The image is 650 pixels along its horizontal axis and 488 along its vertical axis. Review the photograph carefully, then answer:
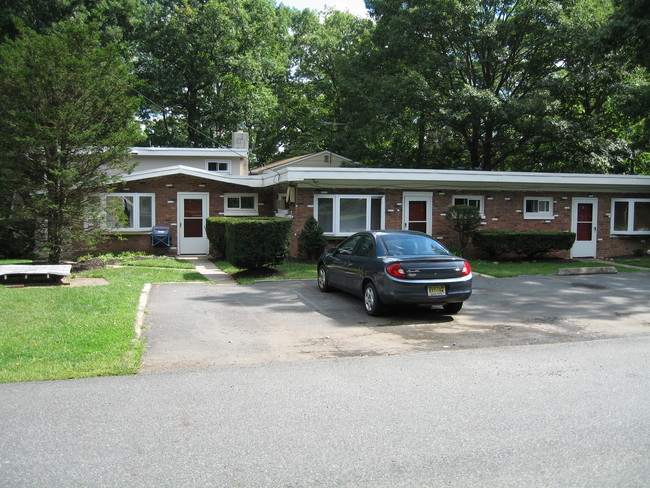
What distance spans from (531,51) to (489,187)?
1120 cm

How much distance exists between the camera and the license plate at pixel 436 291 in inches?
357

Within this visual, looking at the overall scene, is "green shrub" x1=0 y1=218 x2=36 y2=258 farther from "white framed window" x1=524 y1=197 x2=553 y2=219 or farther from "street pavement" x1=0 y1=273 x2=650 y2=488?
"white framed window" x1=524 y1=197 x2=553 y2=219

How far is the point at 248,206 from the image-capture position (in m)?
20.8

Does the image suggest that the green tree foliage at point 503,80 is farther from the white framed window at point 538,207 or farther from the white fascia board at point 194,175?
the white fascia board at point 194,175

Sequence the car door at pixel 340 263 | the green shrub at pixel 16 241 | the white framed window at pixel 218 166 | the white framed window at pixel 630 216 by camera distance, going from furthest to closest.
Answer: the white framed window at pixel 218 166 < the white framed window at pixel 630 216 < the green shrub at pixel 16 241 < the car door at pixel 340 263

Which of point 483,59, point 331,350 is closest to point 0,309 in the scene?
point 331,350

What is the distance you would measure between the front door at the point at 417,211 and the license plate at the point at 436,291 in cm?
986

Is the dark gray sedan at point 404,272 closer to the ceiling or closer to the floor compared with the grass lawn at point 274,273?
closer to the ceiling

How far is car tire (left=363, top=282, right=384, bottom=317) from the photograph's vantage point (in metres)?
9.41

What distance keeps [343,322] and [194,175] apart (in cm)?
1182

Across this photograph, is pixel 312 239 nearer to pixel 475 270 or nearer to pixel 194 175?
pixel 475 270

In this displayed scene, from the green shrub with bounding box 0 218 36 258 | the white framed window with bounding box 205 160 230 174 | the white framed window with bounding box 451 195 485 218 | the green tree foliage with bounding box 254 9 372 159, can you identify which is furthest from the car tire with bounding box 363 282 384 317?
the green tree foliage with bounding box 254 9 372 159

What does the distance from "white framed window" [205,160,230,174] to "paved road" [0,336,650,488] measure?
19.7 m

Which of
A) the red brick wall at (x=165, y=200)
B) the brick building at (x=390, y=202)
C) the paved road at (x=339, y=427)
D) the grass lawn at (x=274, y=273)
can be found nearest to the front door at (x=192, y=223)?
the brick building at (x=390, y=202)
